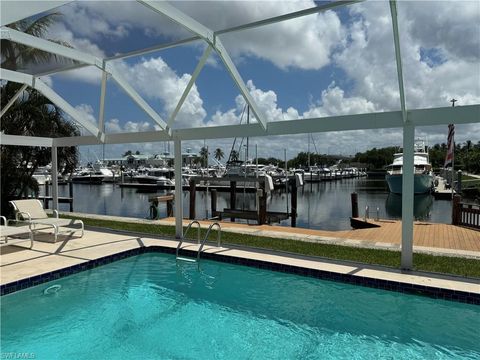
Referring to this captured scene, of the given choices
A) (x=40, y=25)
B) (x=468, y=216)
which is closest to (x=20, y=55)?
(x=40, y=25)

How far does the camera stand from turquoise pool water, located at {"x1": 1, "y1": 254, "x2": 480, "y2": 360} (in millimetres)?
4426

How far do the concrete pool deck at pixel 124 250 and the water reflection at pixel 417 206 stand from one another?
17.2 m

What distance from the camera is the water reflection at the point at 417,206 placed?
2410 cm

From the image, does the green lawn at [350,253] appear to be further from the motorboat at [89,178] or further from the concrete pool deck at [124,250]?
the motorboat at [89,178]

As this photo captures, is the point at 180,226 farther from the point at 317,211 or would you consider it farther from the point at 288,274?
the point at 317,211

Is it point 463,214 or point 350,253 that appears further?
point 463,214

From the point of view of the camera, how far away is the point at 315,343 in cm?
459

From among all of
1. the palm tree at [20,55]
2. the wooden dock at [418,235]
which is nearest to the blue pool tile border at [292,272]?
the wooden dock at [418,235]

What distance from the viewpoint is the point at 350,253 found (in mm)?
7594

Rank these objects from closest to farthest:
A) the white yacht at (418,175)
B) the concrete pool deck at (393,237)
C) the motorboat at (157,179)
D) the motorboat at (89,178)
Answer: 1. the concrete pool deck at (393,237)
2. the white yacht at (418,175)
3. the motorboat at (157,179)
4. the motorboat at (89,178)

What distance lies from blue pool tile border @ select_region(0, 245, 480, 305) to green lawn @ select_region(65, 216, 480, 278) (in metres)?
0.85

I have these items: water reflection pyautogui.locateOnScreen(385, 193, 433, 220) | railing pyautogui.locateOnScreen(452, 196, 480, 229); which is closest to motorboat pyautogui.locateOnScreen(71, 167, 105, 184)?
water reflection pyautogui.locateOnScreen(385, 193, 433, 220)

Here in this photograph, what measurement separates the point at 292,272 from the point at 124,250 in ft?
12.3

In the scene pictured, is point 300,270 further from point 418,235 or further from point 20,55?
point 20,55
